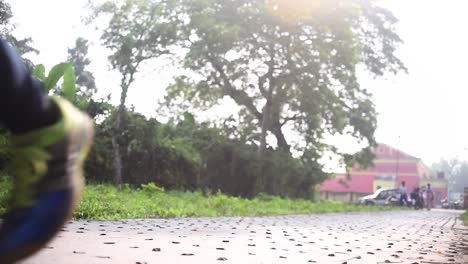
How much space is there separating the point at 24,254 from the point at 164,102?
86.6 feet

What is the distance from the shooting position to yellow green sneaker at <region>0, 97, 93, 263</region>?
4.61ft

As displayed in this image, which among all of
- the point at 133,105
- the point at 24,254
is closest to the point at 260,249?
the point at 24,254

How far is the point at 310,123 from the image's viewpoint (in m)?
27.5

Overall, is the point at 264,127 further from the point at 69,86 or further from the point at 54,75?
the point at 69,86

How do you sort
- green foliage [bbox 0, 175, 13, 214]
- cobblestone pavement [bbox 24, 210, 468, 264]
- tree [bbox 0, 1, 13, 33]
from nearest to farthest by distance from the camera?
cobblestone pavement [bbox 24, 210, 468, 264] → green foliage [bbox 0, 175, 13, 214] → tree [bbox 0, 1, 13, 33]

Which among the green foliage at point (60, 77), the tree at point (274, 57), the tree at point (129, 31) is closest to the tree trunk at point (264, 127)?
the tree at point (274, 57)

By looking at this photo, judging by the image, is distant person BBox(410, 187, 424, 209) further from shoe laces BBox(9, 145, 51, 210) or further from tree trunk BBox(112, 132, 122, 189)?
shoe laces BBox(9, 145, 51, 210)

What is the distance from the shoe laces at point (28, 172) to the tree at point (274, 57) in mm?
20383

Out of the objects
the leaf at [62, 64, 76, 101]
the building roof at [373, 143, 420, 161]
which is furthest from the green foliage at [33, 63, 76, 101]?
the building roof at [373, 143, 420, 161]

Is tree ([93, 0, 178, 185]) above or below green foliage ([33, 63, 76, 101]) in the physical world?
above

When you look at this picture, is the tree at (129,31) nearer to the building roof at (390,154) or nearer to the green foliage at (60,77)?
the green foliage at (60,77)

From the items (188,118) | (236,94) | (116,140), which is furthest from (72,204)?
(236,94)

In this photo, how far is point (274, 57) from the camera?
79.9 ft

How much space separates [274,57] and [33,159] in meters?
23.4
